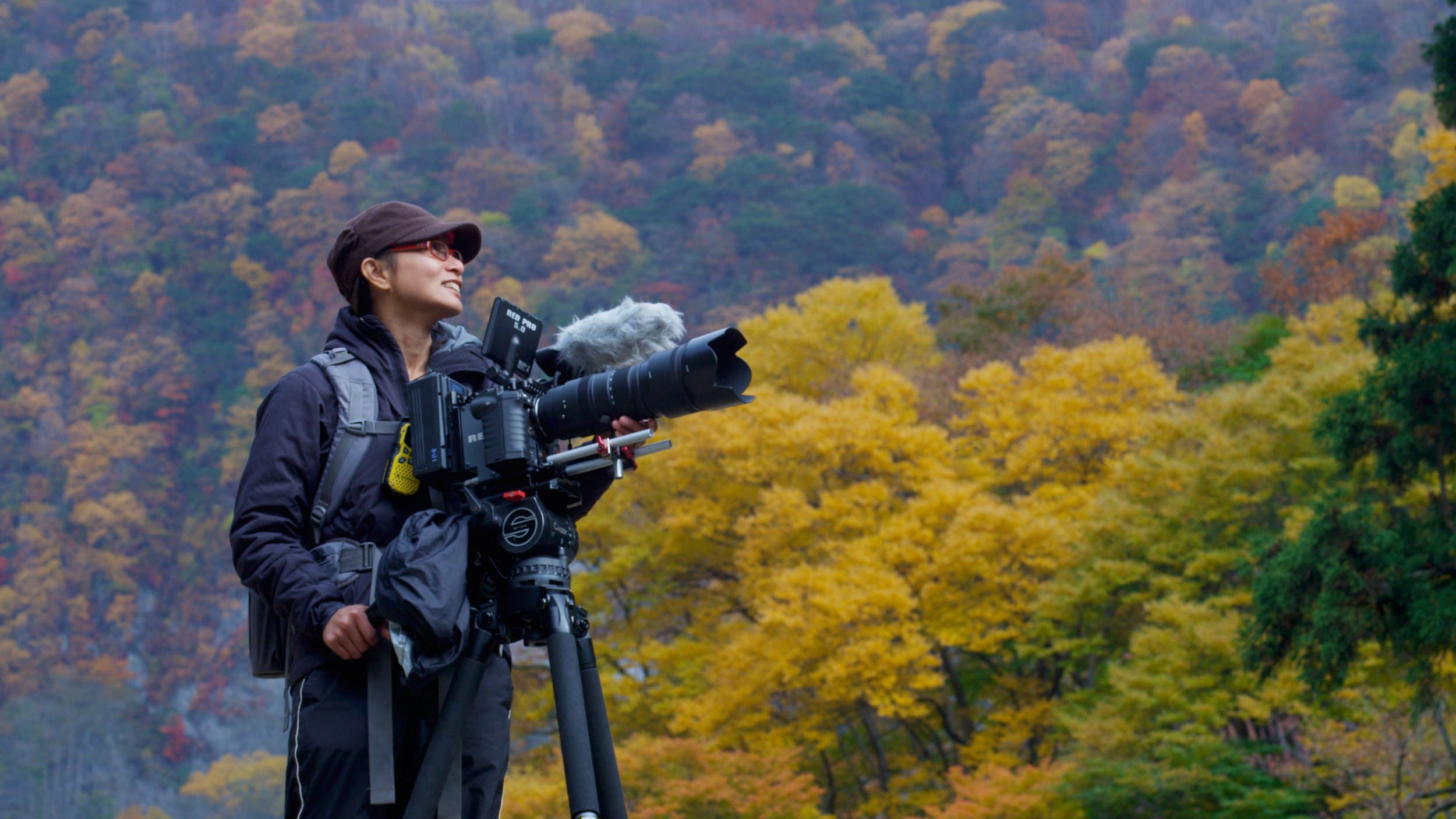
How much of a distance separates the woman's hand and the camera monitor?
10.2 inches

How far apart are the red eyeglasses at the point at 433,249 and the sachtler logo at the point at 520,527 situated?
0.57m

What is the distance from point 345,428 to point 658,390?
0.57 metres

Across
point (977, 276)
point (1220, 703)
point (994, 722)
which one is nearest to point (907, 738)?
point (994, 722)

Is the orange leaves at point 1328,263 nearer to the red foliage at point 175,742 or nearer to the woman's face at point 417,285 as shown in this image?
the woman's face at point 417,285

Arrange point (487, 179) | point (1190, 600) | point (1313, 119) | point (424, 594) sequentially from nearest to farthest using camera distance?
point (424, 594)
point (1190, 600)
point (1313, 119)
point (487, 179)

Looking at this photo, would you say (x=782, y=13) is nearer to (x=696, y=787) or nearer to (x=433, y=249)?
(x=696, y=787)

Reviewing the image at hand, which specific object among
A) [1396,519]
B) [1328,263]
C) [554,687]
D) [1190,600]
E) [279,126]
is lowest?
[554,687]

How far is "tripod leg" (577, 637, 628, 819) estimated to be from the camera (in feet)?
6.74

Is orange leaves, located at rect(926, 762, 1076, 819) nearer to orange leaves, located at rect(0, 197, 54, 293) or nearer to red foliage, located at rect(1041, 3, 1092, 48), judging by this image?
orange leaves, located at rect(0, 197, 54, 293)

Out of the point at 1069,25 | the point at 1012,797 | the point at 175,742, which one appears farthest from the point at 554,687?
the point at 1069,25

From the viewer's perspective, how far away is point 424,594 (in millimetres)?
1906

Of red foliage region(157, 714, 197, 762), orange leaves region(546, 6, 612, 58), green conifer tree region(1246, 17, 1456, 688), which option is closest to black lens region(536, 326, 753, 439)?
green conifer tree region(1246, 17, 1456, 688)

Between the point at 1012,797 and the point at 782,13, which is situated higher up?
the point at 782,13

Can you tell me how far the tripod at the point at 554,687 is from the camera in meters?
1.98
